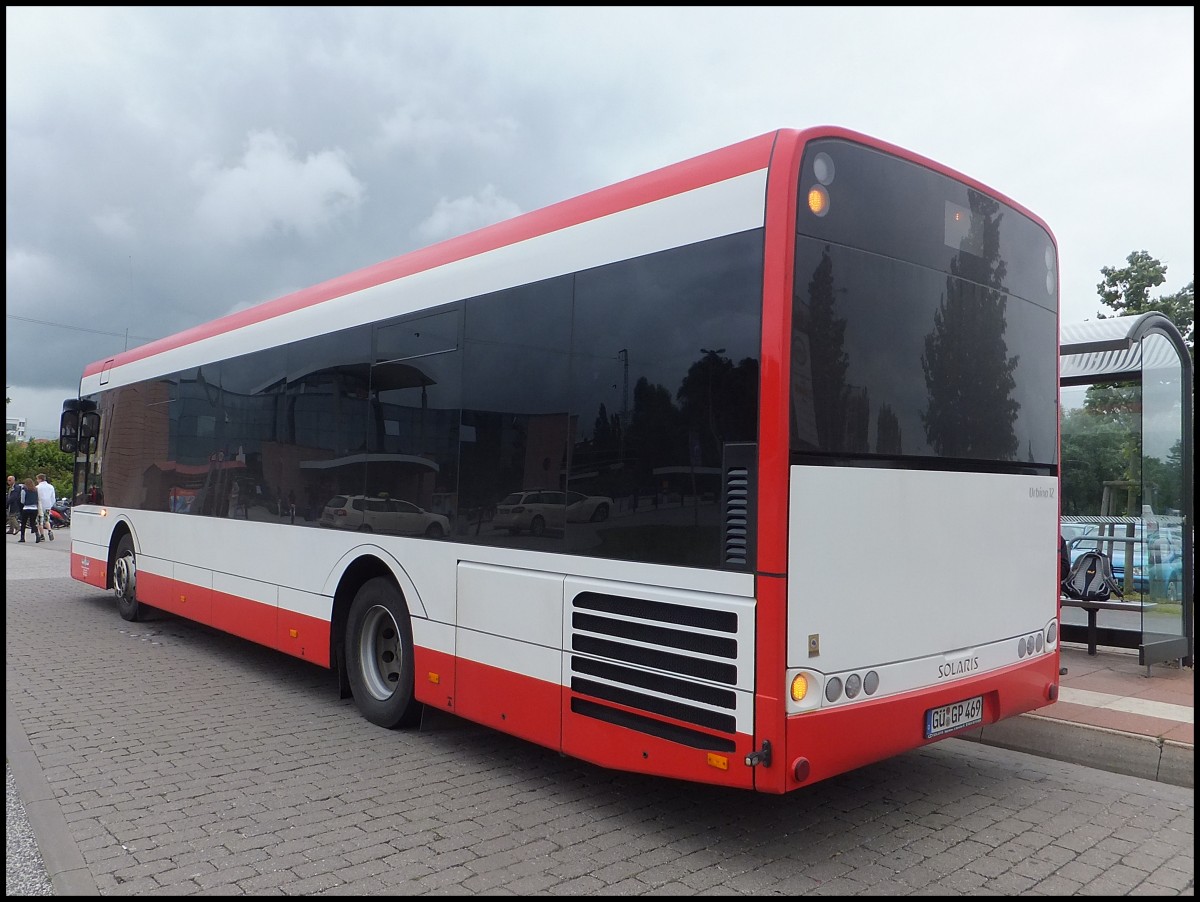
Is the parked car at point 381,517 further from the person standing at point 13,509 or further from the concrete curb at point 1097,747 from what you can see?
the person standing at point 13,509

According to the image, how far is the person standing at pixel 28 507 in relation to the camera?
26875mm

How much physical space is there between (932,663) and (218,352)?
725 centimetres

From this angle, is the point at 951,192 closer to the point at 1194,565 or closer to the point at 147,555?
the point at 1194,565

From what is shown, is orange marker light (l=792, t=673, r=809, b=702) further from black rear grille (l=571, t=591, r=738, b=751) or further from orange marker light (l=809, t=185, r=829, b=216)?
orange marker light (l=809, t=185, r=829, b=216)

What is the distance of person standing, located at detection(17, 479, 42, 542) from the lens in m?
26.9

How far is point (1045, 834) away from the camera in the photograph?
15.0 feet

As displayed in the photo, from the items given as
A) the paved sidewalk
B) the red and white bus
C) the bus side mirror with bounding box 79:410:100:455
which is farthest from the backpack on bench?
the bus side mirror with bounding box 79:410:100:455

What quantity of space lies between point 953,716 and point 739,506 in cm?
172

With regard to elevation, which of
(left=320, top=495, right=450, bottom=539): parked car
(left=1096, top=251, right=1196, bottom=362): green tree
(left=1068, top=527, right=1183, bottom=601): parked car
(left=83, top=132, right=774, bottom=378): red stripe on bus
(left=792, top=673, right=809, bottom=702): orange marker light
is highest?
(left=1096, top=251, right=1196, bottom=362): green tree

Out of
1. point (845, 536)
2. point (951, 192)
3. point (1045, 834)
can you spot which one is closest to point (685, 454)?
point (845, 536)

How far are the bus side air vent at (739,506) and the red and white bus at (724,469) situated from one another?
0.01m

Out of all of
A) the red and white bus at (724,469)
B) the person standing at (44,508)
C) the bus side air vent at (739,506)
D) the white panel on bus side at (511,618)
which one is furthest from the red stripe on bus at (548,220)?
the person standing at (44,508)

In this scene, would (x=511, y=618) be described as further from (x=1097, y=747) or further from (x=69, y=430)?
(x=69, y=430)

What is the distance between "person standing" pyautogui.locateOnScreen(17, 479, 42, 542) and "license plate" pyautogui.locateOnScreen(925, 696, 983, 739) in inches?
1136
